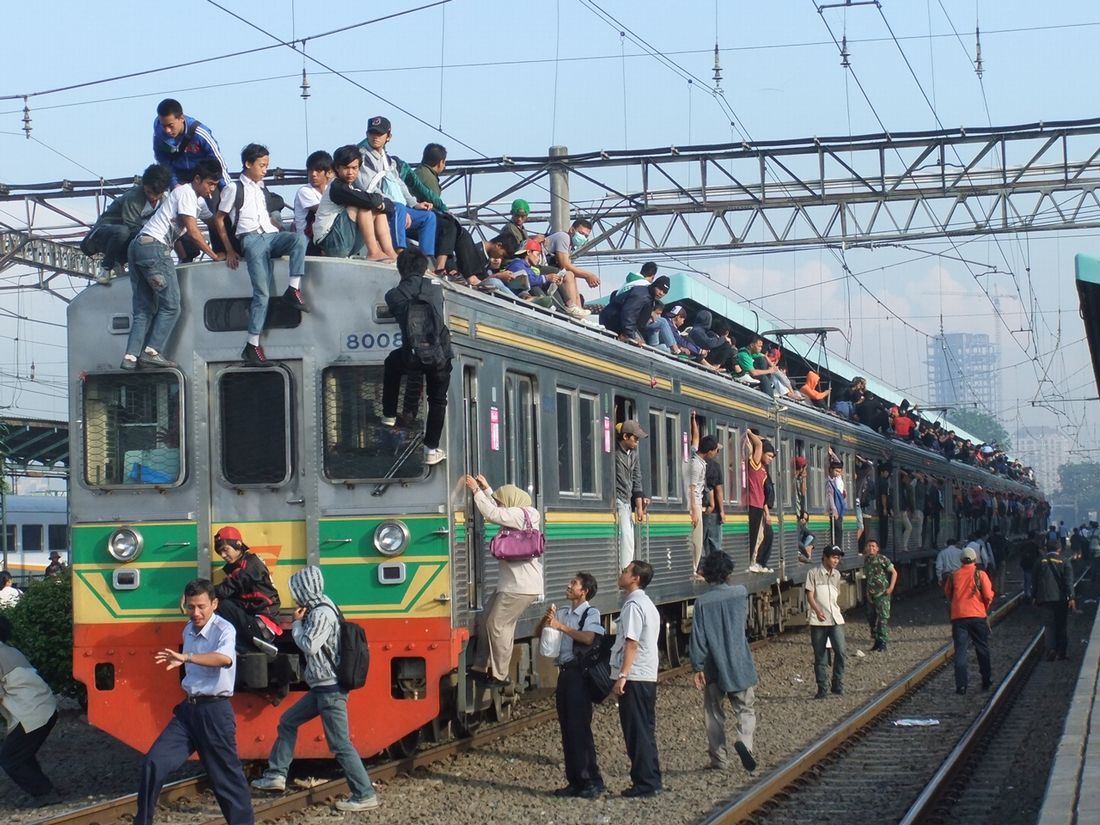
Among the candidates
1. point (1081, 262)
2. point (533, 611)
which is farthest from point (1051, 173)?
point (533, 611)

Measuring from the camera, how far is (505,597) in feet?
36.3

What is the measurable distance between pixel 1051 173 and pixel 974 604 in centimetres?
1345

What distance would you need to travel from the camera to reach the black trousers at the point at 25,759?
35.8ft

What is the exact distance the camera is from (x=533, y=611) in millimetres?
11727

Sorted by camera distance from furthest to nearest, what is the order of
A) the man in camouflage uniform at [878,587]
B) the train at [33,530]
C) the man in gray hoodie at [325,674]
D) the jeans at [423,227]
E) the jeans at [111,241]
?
the train at [33,530]
the man in camouflage uniform at [878,587]
the jeans at [423,227]
the jeans at [111,241]
the man in gray hoodie at [325,674]

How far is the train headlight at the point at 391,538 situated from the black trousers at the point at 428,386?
0.53 m

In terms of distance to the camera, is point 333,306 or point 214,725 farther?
point 333,306

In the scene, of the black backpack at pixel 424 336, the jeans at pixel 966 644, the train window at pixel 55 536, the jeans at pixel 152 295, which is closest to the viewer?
the black backpack at pixel 424 336

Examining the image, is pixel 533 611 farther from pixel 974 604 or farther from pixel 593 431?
pixel 974 604

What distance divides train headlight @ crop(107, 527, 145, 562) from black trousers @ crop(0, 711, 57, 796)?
1.30 metres

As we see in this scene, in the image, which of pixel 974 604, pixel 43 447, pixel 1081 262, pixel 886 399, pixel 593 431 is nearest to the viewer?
pixel 593 431

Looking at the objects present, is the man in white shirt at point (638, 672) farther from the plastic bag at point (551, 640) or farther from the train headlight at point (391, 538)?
the train headlight at point (391, 538)

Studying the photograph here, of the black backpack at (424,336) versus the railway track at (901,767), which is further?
the railway track at (901,767)

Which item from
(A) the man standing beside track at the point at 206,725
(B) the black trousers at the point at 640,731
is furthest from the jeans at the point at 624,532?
(A) the man standing beside track at the point at 206,725
